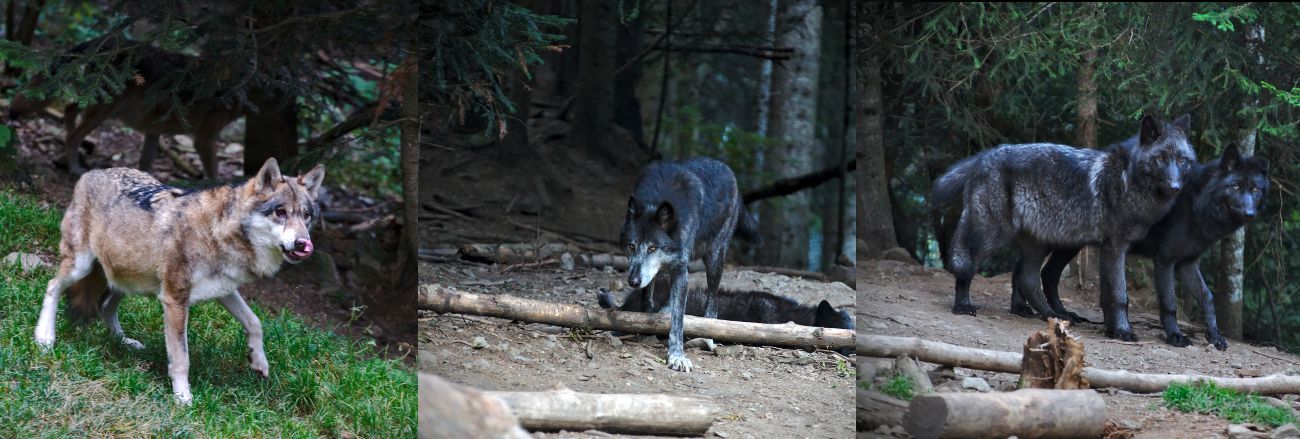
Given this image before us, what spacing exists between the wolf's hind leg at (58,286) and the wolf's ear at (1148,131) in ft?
19.4

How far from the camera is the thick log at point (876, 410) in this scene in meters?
4.69

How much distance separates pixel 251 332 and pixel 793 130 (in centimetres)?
355

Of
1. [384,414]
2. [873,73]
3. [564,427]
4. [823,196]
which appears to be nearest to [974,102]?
[873,73]

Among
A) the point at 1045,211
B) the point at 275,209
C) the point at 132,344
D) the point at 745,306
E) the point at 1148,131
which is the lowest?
the point at 132,344

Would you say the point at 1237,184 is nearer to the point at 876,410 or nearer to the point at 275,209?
the point at 876,410

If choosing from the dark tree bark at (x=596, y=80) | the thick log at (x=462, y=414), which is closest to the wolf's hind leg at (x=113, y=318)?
the thick log at (x=462, y=414)

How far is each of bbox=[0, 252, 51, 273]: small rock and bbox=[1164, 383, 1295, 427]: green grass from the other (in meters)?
7.15

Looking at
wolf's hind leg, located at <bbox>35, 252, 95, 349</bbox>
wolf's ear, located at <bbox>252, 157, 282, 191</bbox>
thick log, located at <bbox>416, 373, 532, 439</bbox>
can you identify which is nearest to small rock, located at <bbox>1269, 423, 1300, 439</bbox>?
thick log, located at <bbox>416, 373, 532, 439</bbox>

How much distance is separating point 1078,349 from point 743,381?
68.2 inches

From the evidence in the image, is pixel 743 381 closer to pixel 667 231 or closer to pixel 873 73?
pixel 667 231

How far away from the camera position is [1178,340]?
16.4 ft

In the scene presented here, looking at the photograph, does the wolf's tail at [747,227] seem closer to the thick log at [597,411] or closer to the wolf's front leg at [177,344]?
the thick log at [597,411]

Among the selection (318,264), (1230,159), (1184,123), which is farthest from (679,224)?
(318,264)

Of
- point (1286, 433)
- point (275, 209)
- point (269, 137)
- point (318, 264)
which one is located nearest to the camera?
point (1286, 433)
